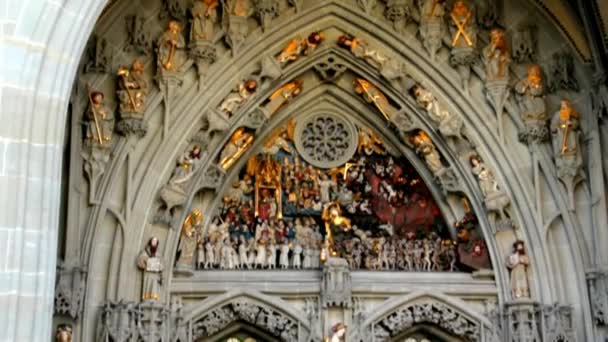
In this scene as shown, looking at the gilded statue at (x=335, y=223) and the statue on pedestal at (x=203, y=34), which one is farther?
the gilded statue at (x=335, y=223)

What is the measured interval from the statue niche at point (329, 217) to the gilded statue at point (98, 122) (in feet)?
7.12

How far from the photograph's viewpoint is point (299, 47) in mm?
16391

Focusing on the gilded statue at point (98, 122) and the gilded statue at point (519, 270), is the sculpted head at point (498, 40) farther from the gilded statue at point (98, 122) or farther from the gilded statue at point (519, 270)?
the gilded statue at point (98, 122)

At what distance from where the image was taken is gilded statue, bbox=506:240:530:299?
1523 cm

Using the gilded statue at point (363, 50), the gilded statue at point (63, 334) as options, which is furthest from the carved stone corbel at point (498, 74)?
the gilded statue at point (63, 334)

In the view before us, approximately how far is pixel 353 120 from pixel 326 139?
0.59 meters

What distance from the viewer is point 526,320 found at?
14961 mm

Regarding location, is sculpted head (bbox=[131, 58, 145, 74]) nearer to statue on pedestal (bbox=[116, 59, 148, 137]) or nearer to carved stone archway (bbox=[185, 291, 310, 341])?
statue on pedestal (bbox=[116, 59, 148, 137])

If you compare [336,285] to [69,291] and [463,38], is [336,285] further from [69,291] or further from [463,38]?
[463,38]

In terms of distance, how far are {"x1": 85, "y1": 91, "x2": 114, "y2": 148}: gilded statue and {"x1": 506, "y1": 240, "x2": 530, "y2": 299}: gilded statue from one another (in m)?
6.39

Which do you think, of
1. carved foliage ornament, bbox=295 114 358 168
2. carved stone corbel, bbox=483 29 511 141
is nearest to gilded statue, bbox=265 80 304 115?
carved foliage ornament, bbox=295 114 358 168

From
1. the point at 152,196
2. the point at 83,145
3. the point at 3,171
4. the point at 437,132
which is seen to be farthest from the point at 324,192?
the point at 3,171

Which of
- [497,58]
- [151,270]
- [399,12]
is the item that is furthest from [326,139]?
[151,270]

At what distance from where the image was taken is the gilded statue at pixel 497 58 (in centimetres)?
1593
